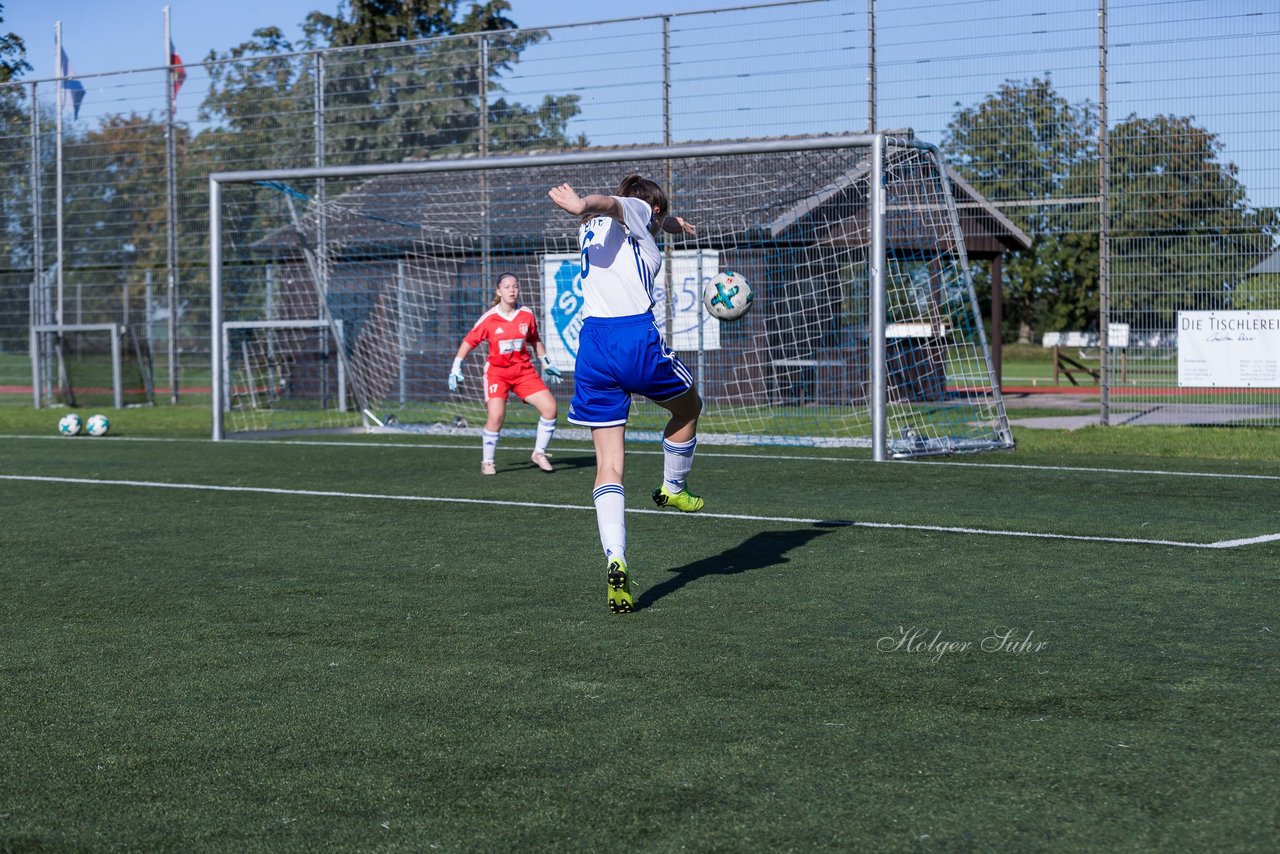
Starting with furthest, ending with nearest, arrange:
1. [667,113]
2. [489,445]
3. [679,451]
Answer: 1. [667,113]
2. [489,445]
3. [679,451]

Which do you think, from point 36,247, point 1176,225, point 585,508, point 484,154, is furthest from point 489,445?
point 36,247

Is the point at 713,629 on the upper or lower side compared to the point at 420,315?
lower

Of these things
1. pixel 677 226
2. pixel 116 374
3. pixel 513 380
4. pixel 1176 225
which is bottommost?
pixel 116 374

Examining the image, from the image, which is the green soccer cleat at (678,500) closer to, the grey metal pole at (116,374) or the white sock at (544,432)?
the white sock at (544,432)

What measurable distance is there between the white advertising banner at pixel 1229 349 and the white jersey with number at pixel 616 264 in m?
11.1

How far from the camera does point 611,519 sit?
20.0 ft

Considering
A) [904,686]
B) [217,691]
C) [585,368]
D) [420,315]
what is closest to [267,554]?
[585,368]

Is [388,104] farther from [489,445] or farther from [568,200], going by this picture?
[568,200]

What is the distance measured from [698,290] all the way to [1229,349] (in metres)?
6.00

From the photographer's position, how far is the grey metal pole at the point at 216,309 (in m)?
16.3

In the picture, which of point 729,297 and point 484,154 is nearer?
point 729,297

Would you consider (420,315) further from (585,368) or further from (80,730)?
(80,730)

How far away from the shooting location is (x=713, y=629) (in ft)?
18.6

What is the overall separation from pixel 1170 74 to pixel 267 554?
11.8 metres
